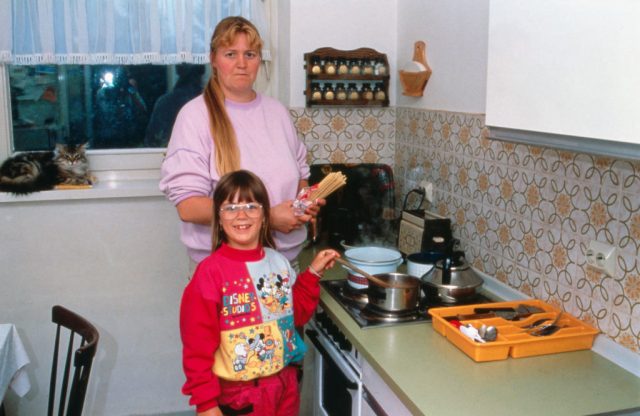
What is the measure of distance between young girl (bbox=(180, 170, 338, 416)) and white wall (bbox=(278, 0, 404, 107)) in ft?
3.67

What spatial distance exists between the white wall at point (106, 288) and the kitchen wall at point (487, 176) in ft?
2.74

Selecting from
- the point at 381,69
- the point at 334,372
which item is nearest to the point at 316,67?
the point at 381,69

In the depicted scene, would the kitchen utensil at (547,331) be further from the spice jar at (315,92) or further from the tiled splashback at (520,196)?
the spice jar at (315,92)

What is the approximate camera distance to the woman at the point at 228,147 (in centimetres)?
205

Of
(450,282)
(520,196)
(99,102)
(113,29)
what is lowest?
(450,282)

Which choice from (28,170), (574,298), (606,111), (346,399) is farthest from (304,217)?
(28,170)

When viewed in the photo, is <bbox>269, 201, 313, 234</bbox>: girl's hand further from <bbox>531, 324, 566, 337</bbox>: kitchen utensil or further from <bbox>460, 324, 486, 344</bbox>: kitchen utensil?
<bbox>531, 324, 566, 337</bbox>: kitchen utensil

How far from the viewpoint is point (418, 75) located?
267cm

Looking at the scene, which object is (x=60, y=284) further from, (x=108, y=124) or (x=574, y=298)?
(x=574, y=298)

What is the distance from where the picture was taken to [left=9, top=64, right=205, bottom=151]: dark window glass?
9.54 ft

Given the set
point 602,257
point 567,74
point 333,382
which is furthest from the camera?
point 333,382

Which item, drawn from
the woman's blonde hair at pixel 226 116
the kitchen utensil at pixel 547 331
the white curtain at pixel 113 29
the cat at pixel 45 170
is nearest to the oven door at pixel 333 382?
the kitchen utensil at pixel 547 331

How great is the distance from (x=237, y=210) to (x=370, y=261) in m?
0.64

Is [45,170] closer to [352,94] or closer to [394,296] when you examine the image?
[352,94]
